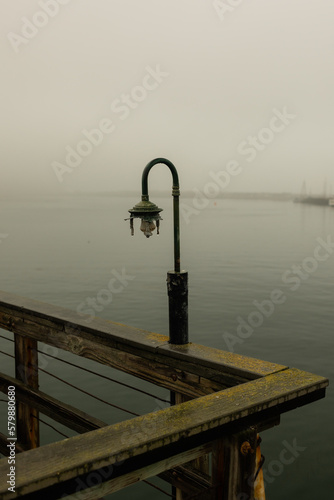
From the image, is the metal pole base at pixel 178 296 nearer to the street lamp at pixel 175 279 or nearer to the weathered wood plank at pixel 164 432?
the street lamp at pixel 175 279

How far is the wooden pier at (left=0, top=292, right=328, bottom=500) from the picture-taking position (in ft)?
7.22

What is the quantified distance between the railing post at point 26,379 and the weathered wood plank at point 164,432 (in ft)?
8.97

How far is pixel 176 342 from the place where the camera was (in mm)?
3992

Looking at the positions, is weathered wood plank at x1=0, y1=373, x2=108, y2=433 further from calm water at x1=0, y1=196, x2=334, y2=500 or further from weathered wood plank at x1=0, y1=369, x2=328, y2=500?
calm water at x1=0, y1=196, x2=334, y2=500

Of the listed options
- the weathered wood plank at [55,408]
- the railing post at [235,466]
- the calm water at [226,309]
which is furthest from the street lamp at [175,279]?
the calm water at [226,309]

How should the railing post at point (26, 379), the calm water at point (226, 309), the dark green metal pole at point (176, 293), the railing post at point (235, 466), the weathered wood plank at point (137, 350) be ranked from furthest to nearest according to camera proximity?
the calm water at point (226, 309) → the railing post at point (26, 379) → the dark green metal pole at point (176, 293) → the weathered wood plank at point (137, 350) → the railing post at point (235, 466)

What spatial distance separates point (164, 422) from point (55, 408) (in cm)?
241

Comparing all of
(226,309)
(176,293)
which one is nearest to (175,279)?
(176,293)

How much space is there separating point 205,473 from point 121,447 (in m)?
1.64

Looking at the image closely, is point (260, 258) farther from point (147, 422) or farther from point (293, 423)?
point (147, 422)

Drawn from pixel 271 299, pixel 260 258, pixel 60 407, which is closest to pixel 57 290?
pixel 271 299

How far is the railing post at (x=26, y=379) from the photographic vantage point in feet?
16.7

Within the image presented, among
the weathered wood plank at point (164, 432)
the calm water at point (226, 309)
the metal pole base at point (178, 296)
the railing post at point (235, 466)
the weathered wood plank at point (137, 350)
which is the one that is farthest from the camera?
the calm water at point (226, 309)

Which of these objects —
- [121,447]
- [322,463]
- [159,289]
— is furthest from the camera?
[159,289]
